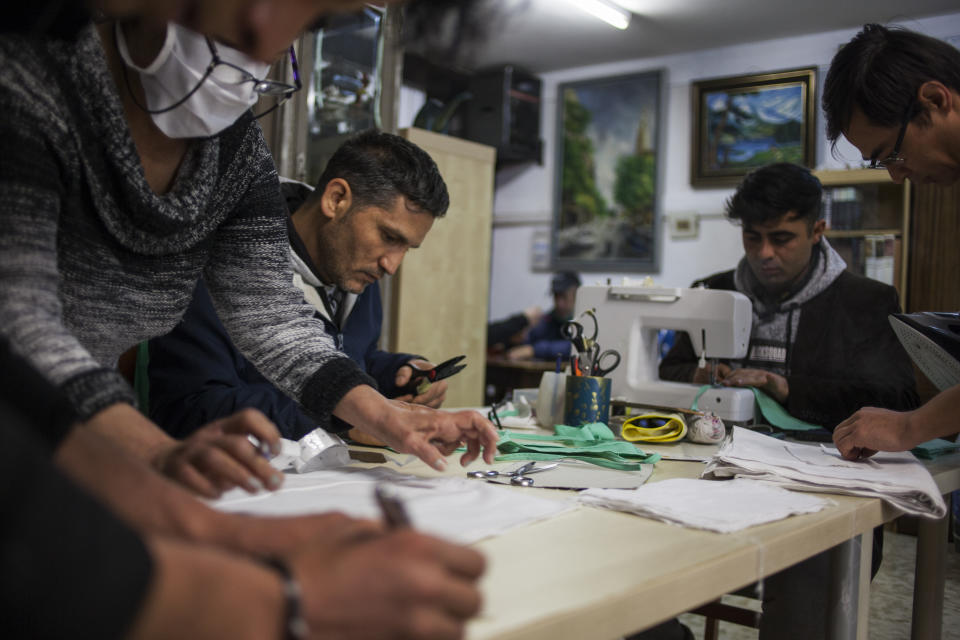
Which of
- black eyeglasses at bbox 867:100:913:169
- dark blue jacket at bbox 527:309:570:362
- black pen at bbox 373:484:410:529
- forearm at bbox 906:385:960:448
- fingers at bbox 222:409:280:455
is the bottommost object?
dark blue jacket at bbox 527:309:570:362

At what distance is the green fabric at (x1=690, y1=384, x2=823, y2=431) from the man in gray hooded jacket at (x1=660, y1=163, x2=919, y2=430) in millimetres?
201

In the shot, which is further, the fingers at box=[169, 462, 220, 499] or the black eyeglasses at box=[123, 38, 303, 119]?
the black eyeglasses at box=[123, 38, 303, 119]

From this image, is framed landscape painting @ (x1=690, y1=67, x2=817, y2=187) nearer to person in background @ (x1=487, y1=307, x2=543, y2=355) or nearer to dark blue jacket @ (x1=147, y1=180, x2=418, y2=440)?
person in background @ (x1=487, y1=307, x2=543, y2=355)

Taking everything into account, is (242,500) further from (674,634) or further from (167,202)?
(674,634)

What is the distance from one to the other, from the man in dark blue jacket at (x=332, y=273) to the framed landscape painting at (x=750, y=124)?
3.79 meters

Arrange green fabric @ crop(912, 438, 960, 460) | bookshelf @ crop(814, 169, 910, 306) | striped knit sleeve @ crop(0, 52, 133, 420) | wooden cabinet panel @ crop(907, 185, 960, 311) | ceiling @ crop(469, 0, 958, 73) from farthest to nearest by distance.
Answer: ceiling @ crop(469, 0, 958, 73), bookshelf @ crop(814, 169, 910, 306), wooden cabinet panel @ crop(907, 185, 960, 311), green fabric @ crop(912, 438, 960, 460), striped knit sleeve @ crop(0, 52, 133, 420)

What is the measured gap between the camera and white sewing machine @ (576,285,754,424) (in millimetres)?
1927

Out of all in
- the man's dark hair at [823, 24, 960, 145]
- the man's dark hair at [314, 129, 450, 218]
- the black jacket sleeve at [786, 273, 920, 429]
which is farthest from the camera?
the black jacket sleeve at [786, 273, 920, 429]

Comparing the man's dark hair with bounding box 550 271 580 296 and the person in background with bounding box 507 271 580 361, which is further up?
the man's dark hair with bounding box 550 271 580 296

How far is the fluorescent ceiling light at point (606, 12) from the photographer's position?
4.75 m

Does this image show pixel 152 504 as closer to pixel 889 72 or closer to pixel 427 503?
pixel 427 503

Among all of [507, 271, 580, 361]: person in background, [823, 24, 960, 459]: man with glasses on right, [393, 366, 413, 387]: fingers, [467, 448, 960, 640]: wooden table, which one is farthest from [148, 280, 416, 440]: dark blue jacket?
[507, 271, 580, 361]: person in background

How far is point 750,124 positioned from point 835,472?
443 centimetres

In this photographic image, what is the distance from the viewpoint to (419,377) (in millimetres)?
→ 1886
